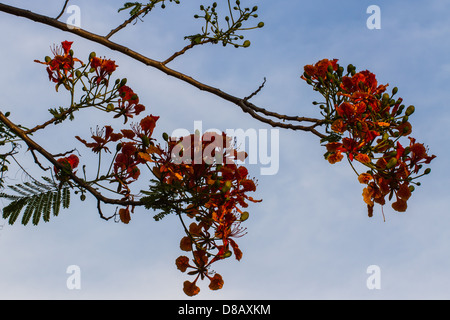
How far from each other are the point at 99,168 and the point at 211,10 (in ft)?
6.02

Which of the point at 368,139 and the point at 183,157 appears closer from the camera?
the point at 183,157

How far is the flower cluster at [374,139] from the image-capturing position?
3154 mm

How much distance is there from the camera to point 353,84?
3414 mm

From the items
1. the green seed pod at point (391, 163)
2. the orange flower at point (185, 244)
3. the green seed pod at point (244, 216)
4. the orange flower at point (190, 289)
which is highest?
the green seed pod at point (391, 163)

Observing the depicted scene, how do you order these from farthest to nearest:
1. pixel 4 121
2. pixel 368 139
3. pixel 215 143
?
pixel 4 121
pixel 368 139
pixel 215 143

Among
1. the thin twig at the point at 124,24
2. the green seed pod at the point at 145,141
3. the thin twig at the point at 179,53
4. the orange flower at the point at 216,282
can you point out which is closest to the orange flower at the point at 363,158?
the orange flower at the point at 216,282

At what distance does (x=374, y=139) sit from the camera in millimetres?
3230

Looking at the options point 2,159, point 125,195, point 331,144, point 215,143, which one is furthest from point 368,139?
point 2,159

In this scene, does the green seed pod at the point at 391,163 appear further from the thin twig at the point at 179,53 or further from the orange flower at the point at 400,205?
the thin twig at the point at 179,53

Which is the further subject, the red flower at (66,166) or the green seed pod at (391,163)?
the red flower at (66,166)

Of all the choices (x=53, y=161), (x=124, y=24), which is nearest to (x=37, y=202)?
(x=53, y=161)

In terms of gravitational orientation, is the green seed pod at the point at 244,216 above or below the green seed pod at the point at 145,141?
below

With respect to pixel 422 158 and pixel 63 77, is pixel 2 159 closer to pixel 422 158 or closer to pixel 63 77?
pixel 63 77

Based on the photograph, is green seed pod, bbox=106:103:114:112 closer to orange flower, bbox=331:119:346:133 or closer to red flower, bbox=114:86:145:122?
red flower, bbox=114:86:145:122
